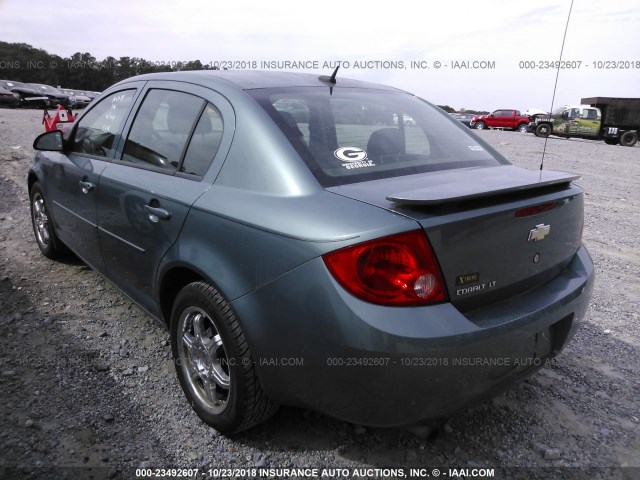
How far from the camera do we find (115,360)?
116 inches

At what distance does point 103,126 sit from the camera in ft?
11.2

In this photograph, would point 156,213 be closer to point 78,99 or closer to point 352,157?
point 352,157

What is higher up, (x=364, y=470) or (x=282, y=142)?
(x=282, y=142)

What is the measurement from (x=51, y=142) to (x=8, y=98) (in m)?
29.9

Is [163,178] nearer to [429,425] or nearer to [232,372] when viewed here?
[232,372]

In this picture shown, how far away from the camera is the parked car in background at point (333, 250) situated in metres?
1.75

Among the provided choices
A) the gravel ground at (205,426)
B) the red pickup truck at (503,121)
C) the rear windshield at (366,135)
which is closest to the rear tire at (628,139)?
the red pickup truck at (503,121)

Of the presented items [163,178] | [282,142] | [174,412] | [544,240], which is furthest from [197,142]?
[544,240]

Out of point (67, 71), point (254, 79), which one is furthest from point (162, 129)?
point (67, 71)

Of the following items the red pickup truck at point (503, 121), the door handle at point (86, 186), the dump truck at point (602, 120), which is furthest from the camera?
the red pickup truck at point (503, 121)

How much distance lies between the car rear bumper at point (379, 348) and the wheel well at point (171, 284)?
1.64 feet

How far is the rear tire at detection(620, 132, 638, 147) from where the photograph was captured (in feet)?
81.5

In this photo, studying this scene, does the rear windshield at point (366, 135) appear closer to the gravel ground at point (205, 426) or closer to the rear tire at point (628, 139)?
the gravel ground at point (205, 426)

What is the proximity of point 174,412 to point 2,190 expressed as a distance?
6.18 meters
